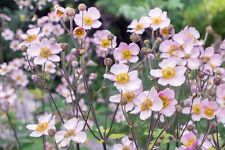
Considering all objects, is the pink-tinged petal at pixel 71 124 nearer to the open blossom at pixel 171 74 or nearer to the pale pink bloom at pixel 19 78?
the open blossom at pixel 171 74

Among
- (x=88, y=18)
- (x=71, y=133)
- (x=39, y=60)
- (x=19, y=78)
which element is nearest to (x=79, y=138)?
(x=71, y=133)

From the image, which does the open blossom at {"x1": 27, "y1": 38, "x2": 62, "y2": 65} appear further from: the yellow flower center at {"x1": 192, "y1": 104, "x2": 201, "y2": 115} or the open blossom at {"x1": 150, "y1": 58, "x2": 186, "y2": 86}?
the yellow flower center at {"x1": 192, "y1": 104, "x2": 201, "y2": 115}

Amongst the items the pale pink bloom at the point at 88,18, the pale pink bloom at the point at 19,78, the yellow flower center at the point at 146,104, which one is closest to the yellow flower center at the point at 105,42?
the pale pink bloom at the point at 88,18

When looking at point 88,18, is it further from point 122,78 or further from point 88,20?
→ point 122,78

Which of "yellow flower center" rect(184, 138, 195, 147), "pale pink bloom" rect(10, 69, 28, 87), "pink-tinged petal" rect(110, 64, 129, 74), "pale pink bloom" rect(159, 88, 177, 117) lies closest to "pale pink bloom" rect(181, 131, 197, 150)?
"yellow flower center" rect(184, 138, 195, 147)

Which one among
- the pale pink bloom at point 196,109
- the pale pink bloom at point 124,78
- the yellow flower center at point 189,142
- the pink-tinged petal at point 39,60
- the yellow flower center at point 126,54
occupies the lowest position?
the yellow flower center at point 189,142

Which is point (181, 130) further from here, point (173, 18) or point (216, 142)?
point (173, 18)
